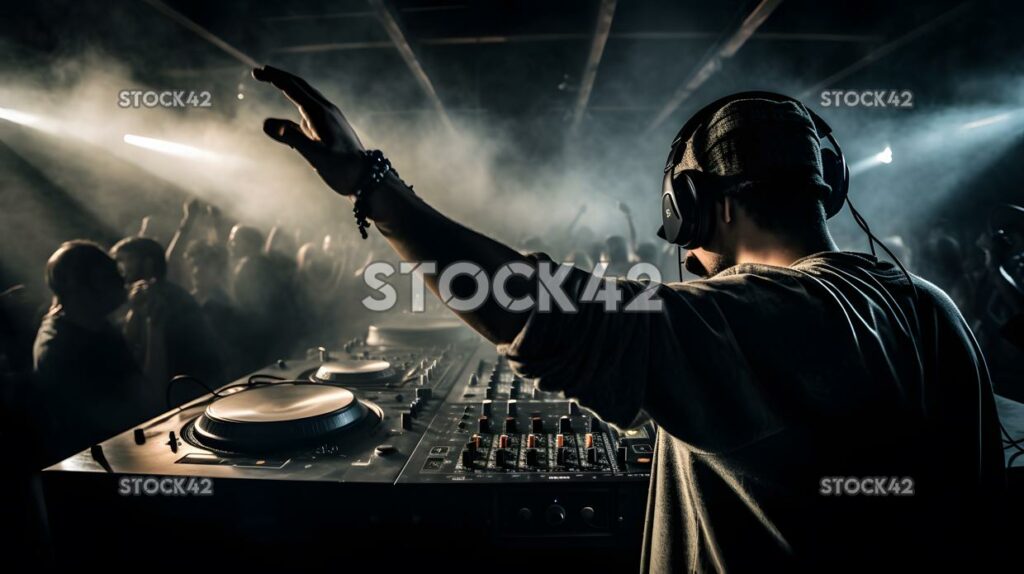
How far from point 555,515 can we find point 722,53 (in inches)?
136

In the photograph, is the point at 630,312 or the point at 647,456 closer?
the point at 630,312

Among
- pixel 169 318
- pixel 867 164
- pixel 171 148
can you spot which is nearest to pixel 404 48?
pixel 169 318

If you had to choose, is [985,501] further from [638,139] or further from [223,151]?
[638,139]

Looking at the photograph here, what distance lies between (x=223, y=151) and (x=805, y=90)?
6286 mm

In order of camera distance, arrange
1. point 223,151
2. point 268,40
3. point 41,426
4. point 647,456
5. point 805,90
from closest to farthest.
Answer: point 647,456, point 41,426, point 268,40, point 805,90, point 223,151

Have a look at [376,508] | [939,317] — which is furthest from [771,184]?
[376,508]

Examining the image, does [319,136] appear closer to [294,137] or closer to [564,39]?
[294,137]

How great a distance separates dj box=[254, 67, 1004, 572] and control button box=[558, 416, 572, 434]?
0.48m

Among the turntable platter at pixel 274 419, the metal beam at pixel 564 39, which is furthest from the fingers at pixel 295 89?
the metal beam at pixel 564 39

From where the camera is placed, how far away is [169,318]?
10.7 ft

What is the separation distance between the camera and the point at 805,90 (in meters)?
4.23

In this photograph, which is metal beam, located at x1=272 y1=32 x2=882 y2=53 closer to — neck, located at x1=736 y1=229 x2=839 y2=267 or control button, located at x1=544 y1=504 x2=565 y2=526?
neck, located at x1=736 y1=229 x2=839 y2=267

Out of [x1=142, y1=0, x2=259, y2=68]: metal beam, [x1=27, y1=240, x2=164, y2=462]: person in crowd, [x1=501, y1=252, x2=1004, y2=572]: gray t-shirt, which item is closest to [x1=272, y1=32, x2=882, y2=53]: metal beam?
[x1=142, y1=0, x2=259, y2=68]: metal beam

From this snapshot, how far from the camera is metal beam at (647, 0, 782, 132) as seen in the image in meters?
2.72
